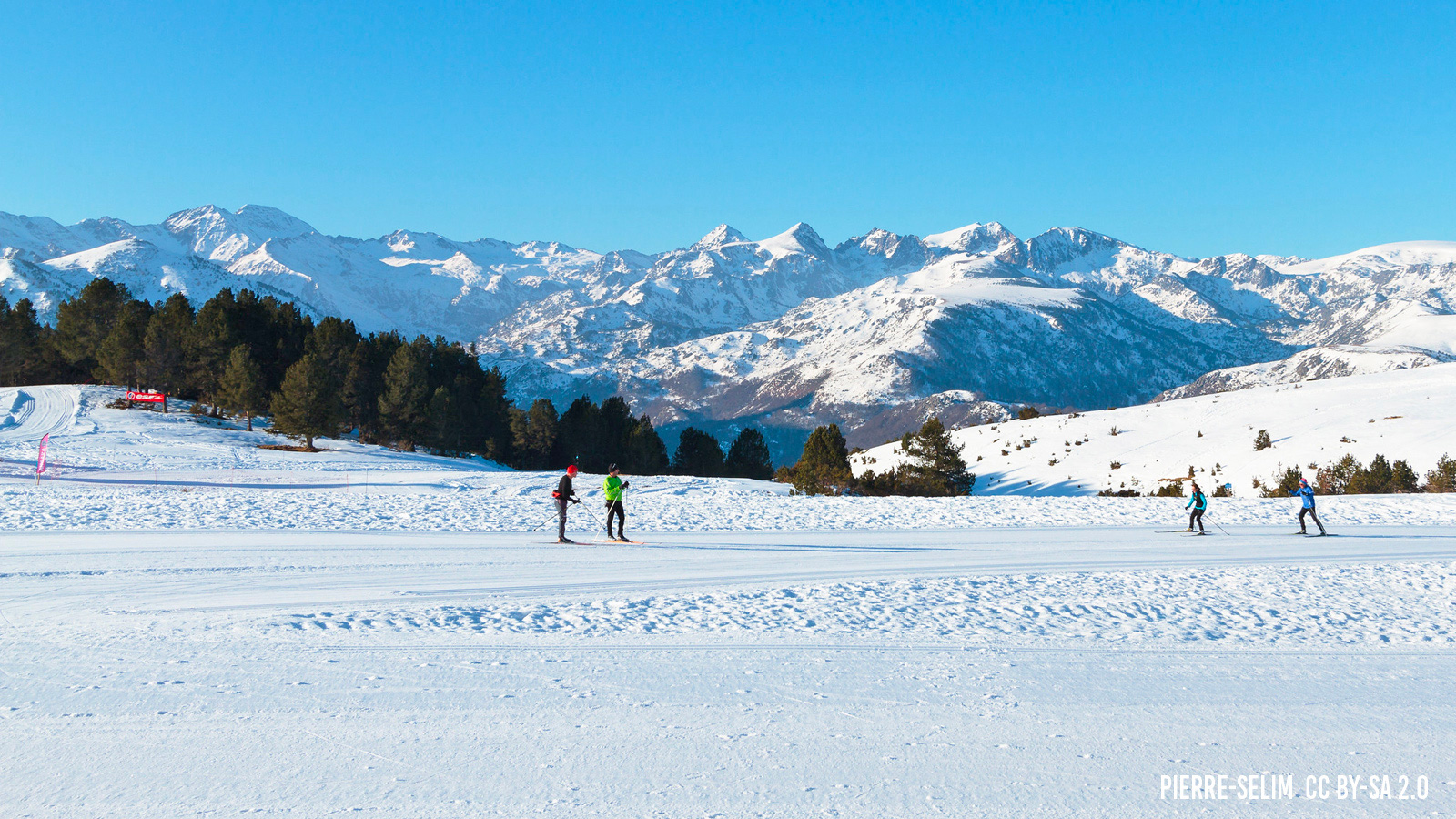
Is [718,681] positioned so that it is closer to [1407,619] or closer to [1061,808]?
[1061,808]

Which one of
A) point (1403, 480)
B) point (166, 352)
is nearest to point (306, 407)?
point (166, 352)

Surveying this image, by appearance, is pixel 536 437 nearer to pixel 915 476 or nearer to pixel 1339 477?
pixel 915 476

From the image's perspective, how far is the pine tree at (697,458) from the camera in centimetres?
8981

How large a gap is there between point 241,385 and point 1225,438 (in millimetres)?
62179

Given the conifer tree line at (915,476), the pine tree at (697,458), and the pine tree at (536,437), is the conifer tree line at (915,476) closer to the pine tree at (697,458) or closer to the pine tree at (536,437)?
the pine tree at (536,437)

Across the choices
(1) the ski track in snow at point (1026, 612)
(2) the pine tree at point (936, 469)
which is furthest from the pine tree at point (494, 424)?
(1) the ski track in snow at point (1026, 612)

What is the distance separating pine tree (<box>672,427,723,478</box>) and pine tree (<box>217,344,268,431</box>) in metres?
41.1

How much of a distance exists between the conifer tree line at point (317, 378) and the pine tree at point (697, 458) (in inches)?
6.5

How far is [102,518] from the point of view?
72.8 ft

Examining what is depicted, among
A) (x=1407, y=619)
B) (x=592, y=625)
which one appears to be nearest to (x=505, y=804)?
(x=592, y=625)

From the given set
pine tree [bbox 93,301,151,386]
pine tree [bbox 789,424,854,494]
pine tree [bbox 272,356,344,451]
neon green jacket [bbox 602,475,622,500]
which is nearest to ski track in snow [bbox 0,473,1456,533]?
neon green jacket [bbox 602,475,622,500]

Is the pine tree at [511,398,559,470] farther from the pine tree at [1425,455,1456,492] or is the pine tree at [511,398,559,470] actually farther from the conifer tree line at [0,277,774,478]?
the pine tree at [1425,455,1456,492]

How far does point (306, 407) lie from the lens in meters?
52.1

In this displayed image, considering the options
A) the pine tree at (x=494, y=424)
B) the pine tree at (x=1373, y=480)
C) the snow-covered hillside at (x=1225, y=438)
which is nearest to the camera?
the pine tree at (x=1373, y=480)
